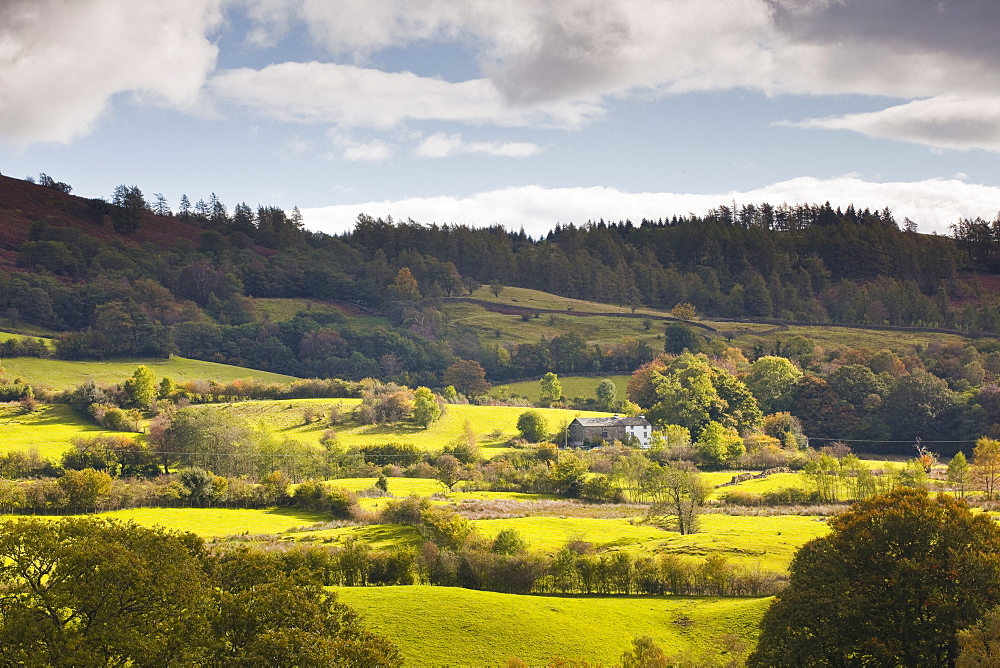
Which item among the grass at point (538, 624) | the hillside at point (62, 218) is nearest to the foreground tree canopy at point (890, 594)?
the grass at point (538, 624)

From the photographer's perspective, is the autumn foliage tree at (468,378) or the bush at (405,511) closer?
the bush at (405,511)

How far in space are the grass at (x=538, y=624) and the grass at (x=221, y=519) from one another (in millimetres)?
14566

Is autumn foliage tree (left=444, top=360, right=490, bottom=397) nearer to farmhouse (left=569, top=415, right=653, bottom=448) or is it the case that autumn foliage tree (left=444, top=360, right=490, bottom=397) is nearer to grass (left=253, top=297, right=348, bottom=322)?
farmhouse (left=569, top=415, right=653, bottom=448)

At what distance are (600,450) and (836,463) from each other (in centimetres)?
2104

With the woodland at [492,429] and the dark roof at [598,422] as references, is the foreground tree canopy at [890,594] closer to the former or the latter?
the woodland at [492,429]

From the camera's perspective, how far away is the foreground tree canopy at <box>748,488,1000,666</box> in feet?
90.1

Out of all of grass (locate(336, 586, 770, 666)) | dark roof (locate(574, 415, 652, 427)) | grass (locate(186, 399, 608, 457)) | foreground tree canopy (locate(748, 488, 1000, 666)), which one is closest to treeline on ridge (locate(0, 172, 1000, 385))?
grass (locate(186, 399, 608, 457))

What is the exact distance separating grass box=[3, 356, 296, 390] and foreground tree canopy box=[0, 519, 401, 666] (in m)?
76.2

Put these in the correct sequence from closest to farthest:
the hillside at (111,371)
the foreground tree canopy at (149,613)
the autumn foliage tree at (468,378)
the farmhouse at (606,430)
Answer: the foreground tree canopy at (149,613) < the farmhouse at (606,430) < the hillside at (111,371) < the autumn foliage tree at (468,378)

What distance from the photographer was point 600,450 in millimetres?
80125

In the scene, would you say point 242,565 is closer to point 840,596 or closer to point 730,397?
point 840,596

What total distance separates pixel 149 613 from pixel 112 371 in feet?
295

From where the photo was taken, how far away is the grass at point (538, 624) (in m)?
33.2

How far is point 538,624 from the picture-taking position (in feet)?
116
